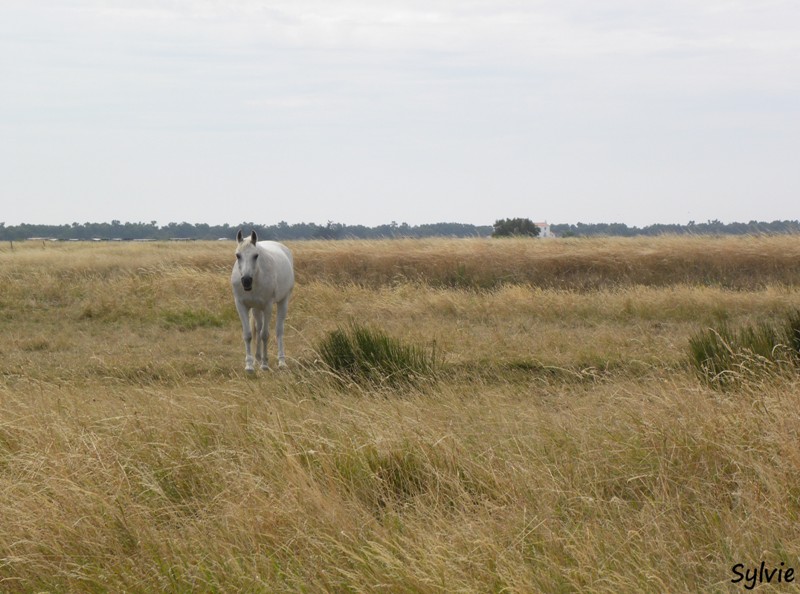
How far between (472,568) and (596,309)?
39.7 feet

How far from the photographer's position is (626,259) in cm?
2223

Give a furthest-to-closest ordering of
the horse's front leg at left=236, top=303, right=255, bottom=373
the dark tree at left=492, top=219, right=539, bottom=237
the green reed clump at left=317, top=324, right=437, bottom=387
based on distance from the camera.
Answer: the dark tree at left=492, top=219, right=539, bottom=237 → the horse's front leg at left=236, top=303, right=255, bottom=373 → the green reed clump at left=317, top=324, right=437, bottom=387

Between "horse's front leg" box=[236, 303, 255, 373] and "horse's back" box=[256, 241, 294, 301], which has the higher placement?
"horse's back" box=[256, 241, 294, 301]

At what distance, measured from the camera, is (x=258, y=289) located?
12.3 m

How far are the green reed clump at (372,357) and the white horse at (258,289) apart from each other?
74.0 inches

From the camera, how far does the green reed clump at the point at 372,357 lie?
355 inches

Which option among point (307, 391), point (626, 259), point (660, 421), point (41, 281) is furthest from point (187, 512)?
point (626, 259)

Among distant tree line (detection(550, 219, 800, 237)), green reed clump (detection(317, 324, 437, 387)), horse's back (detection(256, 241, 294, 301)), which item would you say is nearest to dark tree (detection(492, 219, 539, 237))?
distant tree line (detection(550, 219, 800, 237))

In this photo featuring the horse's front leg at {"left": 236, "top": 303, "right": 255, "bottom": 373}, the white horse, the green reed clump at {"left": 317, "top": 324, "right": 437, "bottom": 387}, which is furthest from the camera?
the white horse

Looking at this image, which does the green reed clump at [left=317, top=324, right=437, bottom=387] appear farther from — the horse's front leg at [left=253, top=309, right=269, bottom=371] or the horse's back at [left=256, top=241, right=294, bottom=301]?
the horse's back at [left=256, top=241, right=294, bottom=301]

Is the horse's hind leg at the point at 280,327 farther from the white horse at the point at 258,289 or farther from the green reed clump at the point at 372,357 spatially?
the green reed clump at the point at 372,357

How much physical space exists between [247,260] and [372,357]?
2.99 meters

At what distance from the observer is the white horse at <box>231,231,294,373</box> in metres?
11.8

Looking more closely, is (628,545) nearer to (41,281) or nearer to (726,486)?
(726,486)
